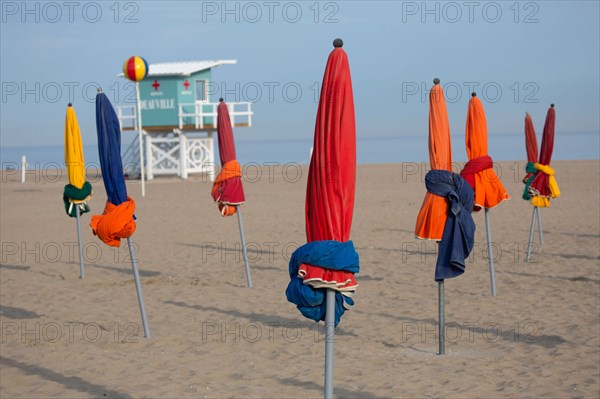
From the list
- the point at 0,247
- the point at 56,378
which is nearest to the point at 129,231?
the point at 56,378

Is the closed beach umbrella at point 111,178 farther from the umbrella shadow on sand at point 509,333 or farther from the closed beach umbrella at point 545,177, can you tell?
the closed beach umbrella at point 545,177

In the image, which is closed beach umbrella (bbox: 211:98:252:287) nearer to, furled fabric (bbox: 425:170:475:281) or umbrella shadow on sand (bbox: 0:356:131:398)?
umbrella shadow on sand (bbox: 0:356:131:398)

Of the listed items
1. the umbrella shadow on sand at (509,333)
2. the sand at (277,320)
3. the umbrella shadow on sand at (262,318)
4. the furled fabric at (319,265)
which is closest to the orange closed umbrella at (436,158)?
the sand at (277,320)

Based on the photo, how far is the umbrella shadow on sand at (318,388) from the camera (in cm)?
717

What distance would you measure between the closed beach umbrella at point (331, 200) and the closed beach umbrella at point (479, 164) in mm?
5948

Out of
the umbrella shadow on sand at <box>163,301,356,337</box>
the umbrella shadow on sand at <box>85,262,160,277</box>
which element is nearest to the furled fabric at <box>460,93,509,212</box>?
the umbrella shadow on sand at <box>163,301,356,337</box>

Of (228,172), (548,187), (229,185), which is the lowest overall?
(548,187)

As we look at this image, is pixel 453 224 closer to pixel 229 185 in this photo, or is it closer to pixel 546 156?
pixel 229 185

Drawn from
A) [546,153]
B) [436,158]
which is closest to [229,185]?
[436,158]

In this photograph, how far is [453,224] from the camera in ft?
25.8

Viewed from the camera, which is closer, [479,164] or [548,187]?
[479,164]

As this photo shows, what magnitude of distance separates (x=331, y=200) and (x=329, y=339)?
769 mm

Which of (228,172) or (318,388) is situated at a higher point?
(228,172)

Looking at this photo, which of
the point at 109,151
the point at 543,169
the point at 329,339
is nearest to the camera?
the point at 329,339
